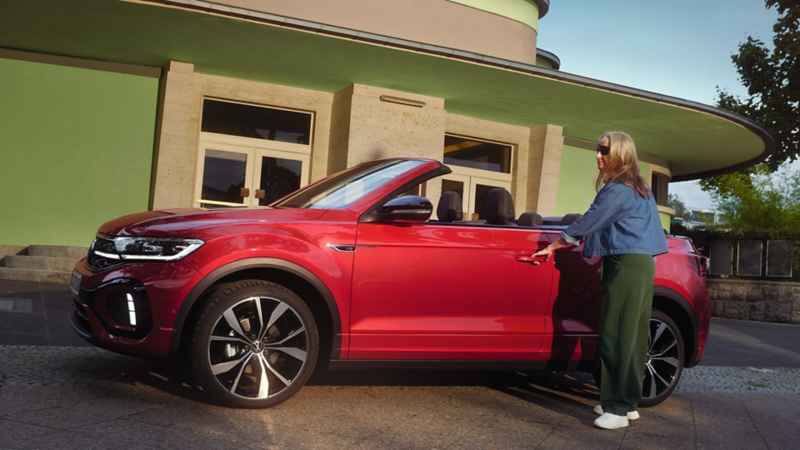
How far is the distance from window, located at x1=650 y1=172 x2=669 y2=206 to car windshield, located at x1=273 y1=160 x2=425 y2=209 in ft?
61.7

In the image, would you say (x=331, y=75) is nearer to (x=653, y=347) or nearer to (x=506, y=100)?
(x=506, y=100)

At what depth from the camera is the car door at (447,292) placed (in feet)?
14.8

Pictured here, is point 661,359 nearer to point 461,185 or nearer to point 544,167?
point 461,185

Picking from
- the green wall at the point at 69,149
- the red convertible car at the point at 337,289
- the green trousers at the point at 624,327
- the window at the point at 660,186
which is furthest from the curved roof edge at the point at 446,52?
the green trousers at the point at 624,327

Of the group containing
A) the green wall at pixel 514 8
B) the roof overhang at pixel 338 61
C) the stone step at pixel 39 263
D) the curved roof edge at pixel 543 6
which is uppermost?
the curved roof edge at pixel 543 6

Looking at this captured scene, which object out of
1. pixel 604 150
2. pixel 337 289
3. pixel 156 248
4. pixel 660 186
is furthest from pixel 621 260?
pixel 660 186

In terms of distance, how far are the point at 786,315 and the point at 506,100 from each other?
7.73 m

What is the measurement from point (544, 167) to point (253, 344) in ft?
47.9

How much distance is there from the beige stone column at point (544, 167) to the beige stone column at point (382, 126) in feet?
10.4

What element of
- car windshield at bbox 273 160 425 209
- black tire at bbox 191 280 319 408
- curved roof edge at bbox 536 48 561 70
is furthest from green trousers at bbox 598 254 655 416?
curved roof edge at bbox 536 48 561 70

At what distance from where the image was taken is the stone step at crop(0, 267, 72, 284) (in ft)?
38.1

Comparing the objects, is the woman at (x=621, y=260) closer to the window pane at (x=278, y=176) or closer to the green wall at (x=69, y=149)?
the window pane at (x=278, y=176)

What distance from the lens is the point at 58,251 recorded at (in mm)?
13305

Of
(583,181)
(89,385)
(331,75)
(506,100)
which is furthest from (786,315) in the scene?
(89,385)
